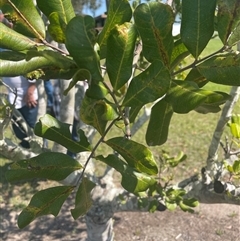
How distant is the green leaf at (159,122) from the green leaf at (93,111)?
164 mm

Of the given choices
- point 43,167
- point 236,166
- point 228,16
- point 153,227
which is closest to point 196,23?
point 228,16

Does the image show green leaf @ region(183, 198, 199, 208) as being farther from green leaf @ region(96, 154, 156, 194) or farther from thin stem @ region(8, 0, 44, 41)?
thin stem @ region(8, 0, 44, 41)

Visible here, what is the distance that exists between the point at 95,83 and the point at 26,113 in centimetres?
298

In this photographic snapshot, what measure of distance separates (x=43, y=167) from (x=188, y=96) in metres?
0.41

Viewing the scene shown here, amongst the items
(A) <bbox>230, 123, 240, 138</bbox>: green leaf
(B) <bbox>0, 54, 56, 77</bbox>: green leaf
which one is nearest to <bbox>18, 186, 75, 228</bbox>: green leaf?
(B) <bbox>0, 54, 56, 77</bbox>: green leaf

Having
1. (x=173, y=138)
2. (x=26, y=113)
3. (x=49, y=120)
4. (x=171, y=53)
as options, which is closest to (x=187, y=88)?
(x=171, y=53)

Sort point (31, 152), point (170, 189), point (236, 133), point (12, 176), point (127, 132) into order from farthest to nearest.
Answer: point (170, 189) → point (31, 152) → point (236, 133) → point (12, 176) → point (127, 132)

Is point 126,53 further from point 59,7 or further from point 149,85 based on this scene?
point 59,7

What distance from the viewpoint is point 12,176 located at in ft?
2.86

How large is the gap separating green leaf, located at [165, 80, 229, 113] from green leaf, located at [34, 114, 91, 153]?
29 centimetres

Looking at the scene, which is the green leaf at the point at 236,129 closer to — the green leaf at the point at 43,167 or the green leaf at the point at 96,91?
the green leaf at the point at 43,167

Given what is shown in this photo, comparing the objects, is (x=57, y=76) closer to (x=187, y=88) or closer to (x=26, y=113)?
(x=187, y=88)

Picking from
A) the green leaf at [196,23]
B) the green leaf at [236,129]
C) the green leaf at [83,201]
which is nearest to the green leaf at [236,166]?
the green leaf at [236,129]

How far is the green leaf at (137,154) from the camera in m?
0.75
